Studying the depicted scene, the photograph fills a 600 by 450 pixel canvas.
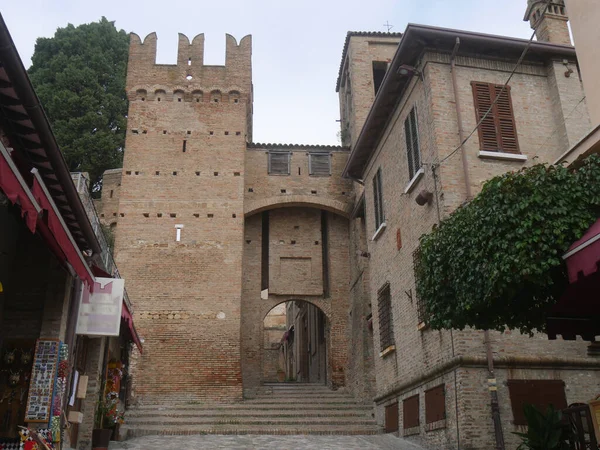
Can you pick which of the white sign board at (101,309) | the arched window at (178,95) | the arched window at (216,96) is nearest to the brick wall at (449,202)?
the white sign board at (101,309)

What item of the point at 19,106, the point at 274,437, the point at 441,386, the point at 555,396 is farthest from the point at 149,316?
the point at 19,106

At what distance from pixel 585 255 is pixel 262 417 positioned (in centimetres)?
1132

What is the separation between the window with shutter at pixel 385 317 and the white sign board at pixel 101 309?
274 inches

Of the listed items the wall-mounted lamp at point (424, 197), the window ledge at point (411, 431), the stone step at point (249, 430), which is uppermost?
the wall-mounted lamp at point (424, 197)

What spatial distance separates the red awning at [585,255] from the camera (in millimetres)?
6125

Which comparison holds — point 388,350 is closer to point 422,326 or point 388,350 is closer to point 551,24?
point 422,326

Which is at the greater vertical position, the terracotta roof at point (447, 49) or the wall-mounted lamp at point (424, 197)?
the terracotta roof at point (447, 49)

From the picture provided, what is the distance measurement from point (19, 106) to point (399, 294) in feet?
31.6

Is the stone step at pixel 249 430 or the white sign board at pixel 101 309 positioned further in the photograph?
the stone step at pixel 249 430

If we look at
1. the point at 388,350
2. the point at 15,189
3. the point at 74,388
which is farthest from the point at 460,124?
the point at 15,189

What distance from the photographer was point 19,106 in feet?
20.9

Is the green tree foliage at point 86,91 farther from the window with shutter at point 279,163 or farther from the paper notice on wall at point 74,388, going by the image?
the paper notice on wall at point 74,388

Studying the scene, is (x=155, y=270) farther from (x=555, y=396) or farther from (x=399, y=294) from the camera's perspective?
(x=555, y=396)

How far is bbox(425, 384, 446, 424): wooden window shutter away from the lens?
11227mm
